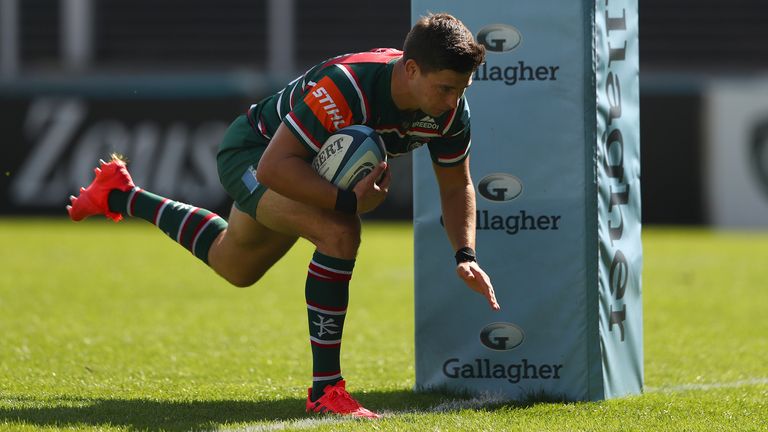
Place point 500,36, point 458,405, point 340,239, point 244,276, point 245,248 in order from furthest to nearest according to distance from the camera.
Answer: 1. point 244,276
2. point 245,248
3. point 500,36
4. point 458,405
5. point 340,239

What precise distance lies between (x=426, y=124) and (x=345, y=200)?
46 cm

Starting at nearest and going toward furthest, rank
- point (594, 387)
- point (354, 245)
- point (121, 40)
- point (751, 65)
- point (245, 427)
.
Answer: point (245, 427) → point (354, 245) → point (594, 387) → point (751, 65) → point (121, 40)

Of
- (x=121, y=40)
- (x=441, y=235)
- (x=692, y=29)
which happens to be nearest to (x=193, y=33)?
(x=121, y=40)

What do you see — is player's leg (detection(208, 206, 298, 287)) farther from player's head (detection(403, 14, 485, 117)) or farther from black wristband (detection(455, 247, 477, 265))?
player's head (detection(403, 14, 485, 117))

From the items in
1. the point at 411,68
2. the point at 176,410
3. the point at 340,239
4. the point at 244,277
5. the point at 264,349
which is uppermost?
the point at 411,68

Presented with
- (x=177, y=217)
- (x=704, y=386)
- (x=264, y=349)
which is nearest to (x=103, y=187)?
(x=177, y=217)

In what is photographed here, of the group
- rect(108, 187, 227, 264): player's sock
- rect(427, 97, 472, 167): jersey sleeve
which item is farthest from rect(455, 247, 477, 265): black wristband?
rect(108, 187, 227, 264): player's sock

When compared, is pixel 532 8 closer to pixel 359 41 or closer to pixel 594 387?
pixel 594 387

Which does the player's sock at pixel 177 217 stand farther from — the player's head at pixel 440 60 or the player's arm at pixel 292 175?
the player's head at pixel 440 60

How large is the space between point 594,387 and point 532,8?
1.51 metres

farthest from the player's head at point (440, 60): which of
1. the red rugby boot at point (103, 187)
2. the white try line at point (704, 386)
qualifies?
the red rugby boot at point (103, 187)

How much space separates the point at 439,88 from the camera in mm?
4359

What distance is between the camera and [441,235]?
5.09 meters

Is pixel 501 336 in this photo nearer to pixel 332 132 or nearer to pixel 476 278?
pixel 476 278
